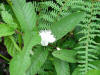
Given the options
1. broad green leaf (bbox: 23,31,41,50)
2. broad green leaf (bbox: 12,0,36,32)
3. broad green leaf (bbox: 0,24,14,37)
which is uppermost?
broad green leaf (bbox: 12,0,36,32)

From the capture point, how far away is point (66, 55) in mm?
1309

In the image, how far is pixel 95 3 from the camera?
1521mm

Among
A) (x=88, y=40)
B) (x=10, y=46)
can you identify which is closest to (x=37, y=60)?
(x=10, y=46)

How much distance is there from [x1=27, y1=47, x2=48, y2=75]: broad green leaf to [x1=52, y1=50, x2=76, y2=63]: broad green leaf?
0.11 metres

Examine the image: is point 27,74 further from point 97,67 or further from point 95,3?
point 95,3

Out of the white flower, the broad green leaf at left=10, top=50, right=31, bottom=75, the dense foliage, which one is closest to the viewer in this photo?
the broad green leaf at left=10, top=50, right=31, bottom=75

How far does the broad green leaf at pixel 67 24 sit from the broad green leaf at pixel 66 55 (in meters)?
0.14

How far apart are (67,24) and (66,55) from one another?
0.82 feet

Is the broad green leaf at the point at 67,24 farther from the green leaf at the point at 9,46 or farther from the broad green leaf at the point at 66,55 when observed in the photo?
the green leaf at the point at 9,46

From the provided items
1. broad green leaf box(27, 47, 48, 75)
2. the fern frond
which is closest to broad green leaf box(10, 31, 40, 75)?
broad green leaf box(27, 47, 48, 75)

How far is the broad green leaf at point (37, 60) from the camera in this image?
4.07 ft

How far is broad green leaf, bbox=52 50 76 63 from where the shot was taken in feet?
4.07

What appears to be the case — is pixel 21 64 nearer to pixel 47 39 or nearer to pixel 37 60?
pixel 37 60

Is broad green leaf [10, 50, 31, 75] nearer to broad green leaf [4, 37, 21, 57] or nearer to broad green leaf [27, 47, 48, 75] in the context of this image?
broad green leaf [27, 47, 48, 75]
